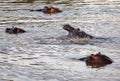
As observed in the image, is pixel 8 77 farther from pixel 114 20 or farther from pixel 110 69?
pixel 114 20

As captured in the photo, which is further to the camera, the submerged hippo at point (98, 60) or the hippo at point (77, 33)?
the hippo at point (77, 33)

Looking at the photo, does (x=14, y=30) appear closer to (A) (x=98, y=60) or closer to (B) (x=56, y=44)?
(B) (x=56, y=44)

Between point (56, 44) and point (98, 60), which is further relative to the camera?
point (56, 44)

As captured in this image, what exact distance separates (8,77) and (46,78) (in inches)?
50.9

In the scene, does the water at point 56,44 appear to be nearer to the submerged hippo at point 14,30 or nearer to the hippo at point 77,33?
the submerged hippo at point 14,30

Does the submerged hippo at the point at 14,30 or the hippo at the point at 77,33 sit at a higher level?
the hippo at the point at 77,33

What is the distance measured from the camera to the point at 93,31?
25047mm

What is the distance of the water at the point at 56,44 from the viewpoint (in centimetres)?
1655

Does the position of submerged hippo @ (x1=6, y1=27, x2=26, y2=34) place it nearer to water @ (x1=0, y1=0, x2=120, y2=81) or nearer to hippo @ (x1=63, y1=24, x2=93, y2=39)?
water @ (x1=0, y1=0, x2=120, y2=81)

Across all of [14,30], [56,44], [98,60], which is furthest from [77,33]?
[98,60]

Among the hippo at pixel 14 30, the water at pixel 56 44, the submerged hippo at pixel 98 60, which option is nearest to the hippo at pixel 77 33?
the water at pixel 56 44

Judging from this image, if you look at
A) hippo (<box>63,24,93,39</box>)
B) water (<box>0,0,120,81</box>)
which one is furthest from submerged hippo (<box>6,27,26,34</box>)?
hippo (<box>63,24,93,39</box>)

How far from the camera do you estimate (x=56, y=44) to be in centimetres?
2170

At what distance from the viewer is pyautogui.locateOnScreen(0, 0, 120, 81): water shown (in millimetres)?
16547
